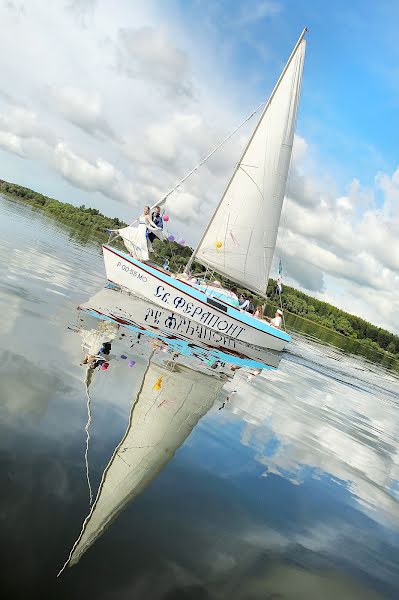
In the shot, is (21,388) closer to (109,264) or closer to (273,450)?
(273,450)

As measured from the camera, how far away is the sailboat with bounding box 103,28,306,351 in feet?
83.7

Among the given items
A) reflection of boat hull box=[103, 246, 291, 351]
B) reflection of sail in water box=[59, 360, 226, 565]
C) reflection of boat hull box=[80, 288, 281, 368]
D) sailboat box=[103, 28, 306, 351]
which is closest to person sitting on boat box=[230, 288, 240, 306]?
sailboat box=[103, 28, 306, 351]

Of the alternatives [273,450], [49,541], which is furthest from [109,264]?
[49,541]

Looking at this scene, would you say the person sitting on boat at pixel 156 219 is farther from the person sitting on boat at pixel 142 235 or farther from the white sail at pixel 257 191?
the white sail at pixel 257 191

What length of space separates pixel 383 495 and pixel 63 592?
328 inches

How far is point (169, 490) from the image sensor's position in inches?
250

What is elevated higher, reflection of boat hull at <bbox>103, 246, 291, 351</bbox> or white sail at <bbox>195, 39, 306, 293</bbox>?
white sail at <bbox>195, 39, 306, 293</bbox>

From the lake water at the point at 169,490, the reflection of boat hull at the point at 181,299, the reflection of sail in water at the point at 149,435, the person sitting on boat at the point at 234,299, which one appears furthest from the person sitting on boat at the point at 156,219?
the reflection of sail in water at the point at 149,435

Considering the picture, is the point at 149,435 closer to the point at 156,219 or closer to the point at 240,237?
the point at 156,219

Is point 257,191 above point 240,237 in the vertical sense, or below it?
above

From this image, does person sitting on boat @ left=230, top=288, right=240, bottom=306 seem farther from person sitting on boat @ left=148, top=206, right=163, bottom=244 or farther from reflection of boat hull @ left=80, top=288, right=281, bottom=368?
person sitting on boat @ left=148, top=206, right=163, bottom=244

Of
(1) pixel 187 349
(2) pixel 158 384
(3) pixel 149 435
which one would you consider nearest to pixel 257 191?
(1) pixel 187 349

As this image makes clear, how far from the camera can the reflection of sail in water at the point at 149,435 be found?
5.14 metres

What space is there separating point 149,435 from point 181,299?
17.7m
